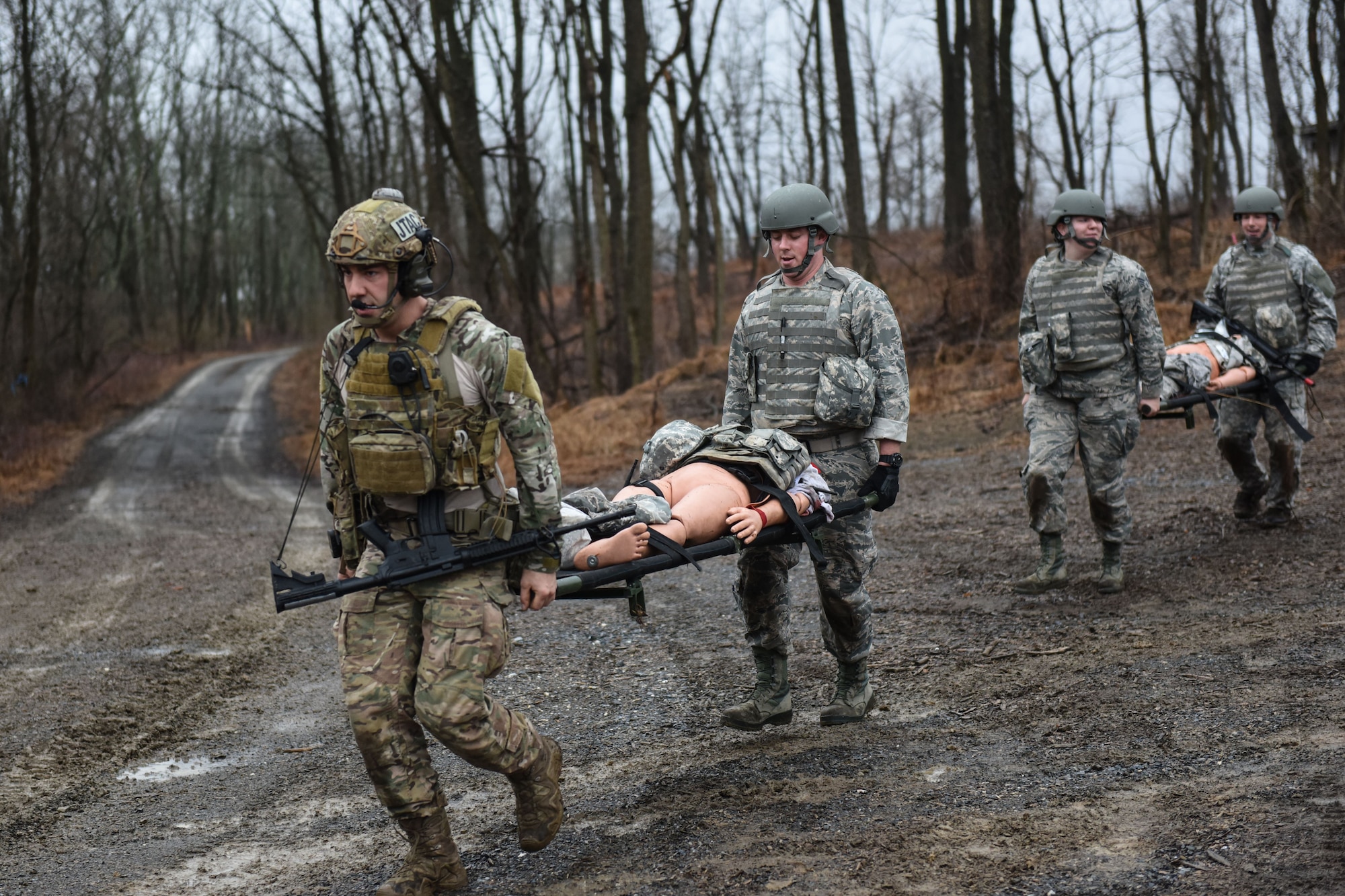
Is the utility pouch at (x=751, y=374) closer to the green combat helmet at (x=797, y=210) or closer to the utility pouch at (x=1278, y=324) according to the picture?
the green combat helmet at (x=797, y=210)

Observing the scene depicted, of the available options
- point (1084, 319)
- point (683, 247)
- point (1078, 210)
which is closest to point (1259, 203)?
point (1078, 210)

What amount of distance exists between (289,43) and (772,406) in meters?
30.1

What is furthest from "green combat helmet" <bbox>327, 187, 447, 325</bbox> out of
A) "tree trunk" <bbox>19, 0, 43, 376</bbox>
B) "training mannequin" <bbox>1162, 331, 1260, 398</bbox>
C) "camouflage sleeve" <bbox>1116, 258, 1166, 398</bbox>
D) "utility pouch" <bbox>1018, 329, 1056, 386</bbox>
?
"tree trunk" <bbox>19, 0, 43, 376</bbox>

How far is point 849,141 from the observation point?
21.2 metres

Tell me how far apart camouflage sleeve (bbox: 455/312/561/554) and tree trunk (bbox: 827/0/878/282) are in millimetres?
17241

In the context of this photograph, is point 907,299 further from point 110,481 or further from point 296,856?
point 296,856

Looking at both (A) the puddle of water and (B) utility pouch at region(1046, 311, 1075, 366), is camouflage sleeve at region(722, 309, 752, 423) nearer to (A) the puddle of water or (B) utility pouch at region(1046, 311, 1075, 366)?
(B) utility pouch at region(1046, 311, 1075, 366)

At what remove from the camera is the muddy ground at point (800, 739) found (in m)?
3.76

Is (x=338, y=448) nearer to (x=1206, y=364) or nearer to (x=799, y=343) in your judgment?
(x=799, y=343)

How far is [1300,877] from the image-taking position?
10.8 ft

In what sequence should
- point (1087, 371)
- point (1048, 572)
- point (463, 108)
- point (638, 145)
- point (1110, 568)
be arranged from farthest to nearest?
point (463, 108), point (638, 145), point (1048, 572), point (1110, 568), point (1087, 371)

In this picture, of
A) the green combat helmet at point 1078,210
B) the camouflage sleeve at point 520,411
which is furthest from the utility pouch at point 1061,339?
the camouflage sleeve at point 520,411

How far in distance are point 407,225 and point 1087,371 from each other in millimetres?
4914

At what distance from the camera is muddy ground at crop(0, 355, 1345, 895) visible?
3.76 meters
